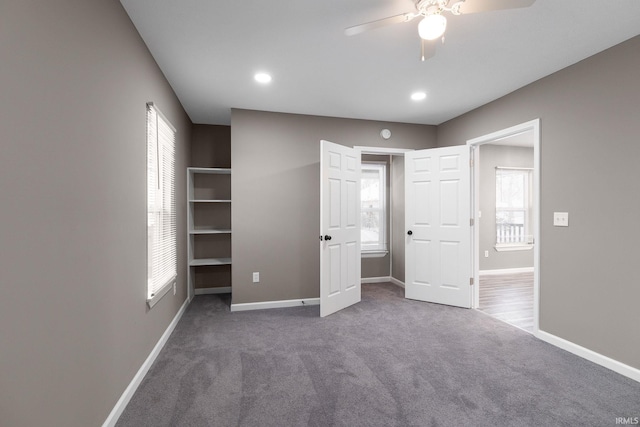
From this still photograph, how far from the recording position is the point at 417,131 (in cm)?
446

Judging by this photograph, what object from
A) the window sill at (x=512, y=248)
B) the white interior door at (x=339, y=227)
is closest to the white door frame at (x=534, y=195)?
the white interior door at (x=339, y=227)

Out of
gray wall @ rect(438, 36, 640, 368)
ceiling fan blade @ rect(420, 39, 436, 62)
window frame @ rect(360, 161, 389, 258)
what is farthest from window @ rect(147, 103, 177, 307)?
gray wall @ rect(438, 36, 640, 368)

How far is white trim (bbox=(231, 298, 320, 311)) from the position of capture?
371 cm

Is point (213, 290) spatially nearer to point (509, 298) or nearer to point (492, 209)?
point (509, 298)

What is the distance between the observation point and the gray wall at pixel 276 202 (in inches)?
147

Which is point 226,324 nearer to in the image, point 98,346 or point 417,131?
point 98,346

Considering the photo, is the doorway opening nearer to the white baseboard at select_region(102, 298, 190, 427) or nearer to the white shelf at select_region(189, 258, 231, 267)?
the white shelf at select_region(189, 258, 231, 267)

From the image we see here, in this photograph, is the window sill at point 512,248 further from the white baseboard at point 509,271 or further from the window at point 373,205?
the window at point 373,205

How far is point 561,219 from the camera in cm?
271

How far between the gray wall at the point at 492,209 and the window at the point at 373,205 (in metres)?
2.11

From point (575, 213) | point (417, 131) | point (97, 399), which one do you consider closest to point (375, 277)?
point (417, 131)

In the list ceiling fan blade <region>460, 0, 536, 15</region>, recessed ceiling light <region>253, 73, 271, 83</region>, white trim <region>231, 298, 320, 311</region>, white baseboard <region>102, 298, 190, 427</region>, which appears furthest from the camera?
white trim <region>231, 298, 320, 311</region>

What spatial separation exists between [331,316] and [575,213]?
260 centimetres

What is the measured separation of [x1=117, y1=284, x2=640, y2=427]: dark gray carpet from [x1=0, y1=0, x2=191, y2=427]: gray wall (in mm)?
486
